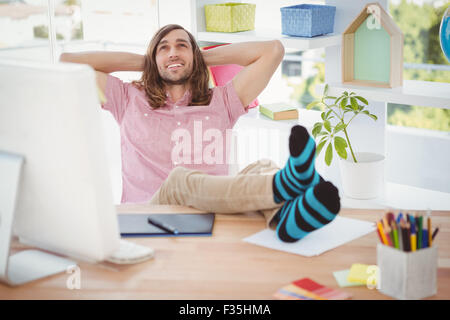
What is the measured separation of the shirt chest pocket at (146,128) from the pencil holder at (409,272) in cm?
136

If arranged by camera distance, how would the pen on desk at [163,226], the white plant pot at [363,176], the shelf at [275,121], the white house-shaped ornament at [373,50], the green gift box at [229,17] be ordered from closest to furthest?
the pen on desk at [163,226], the white house-shaped ornament at [373,50], the white plant pot at [363,176], the shelf at [275,121], the green gift box at [229,17]

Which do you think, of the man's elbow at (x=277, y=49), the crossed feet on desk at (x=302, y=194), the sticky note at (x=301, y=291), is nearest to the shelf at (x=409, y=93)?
the man's elbow at (x=277, y=49)

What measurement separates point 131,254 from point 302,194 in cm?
38

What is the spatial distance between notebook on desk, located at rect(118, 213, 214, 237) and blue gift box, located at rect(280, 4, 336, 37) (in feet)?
4.87

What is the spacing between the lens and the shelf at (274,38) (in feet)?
8.67

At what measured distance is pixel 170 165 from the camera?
2.25m

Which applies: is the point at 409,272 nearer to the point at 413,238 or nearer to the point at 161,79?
the point at 413,238

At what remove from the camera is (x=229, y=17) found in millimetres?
2934

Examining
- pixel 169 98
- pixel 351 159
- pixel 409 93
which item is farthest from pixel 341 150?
pixel 169 98

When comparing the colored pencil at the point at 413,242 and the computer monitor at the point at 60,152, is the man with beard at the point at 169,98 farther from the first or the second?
the colored pencil at the point at 413,242

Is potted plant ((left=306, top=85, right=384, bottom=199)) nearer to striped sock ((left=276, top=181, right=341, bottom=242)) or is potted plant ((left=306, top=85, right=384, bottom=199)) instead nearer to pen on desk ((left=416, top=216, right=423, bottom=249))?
striped sock ((left=276, top=181, right=341, bottom=242))
